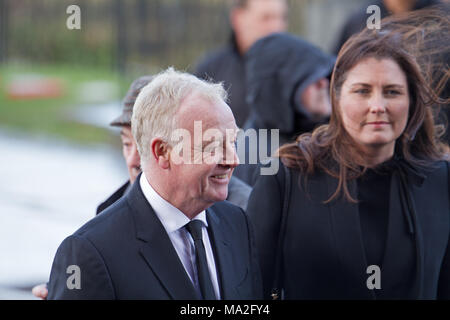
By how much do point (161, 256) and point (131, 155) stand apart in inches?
37.9

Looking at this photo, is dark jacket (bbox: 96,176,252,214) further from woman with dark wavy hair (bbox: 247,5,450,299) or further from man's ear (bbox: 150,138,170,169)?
man's ear (bbox: 150,138,170,169)

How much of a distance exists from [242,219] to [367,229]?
68 cm

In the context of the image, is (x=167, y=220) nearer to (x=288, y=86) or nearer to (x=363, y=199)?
(x=363, y=199)

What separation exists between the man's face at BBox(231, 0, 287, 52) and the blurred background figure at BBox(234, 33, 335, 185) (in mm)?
1338

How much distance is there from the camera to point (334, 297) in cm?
301

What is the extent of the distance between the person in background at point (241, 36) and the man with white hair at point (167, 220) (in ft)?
10.1

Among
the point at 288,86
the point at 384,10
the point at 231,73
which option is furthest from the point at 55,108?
the point at 288,86

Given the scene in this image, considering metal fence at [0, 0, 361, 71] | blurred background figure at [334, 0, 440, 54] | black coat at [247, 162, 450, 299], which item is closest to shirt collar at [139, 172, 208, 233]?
black coat at [247, 162, 450, 299]

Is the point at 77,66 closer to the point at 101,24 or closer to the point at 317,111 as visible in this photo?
the point at 101,24

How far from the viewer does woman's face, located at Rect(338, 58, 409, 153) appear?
3043mm

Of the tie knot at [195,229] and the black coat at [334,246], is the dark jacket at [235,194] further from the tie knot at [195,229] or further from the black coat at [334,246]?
the tie knot at [195,229]

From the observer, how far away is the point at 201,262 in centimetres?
232

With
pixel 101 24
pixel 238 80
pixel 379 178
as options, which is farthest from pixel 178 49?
pixel 379 178

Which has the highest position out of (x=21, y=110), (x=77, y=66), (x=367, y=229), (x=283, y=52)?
(x=77, y=66)
